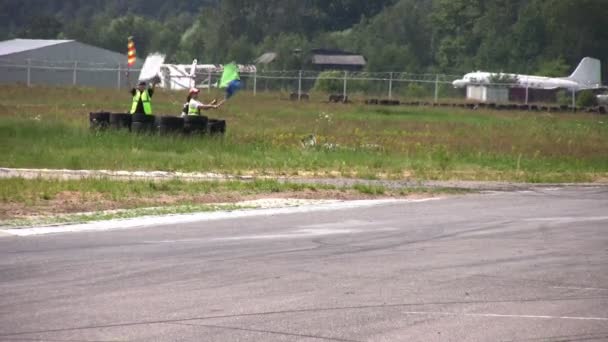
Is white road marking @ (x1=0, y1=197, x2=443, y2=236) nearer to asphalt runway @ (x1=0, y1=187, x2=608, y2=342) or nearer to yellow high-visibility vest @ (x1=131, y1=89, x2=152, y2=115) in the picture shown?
asphalt runway @ (x1=0, y1=187, x2=608, y2=342)

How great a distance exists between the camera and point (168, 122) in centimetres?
3123

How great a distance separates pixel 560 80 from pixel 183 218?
7282 centimetres

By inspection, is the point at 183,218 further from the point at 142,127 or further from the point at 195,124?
the point at 195,124

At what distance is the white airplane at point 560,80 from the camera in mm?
84562

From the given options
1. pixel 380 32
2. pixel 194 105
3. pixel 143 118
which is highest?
pixel 380 32

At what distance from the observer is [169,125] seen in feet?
102

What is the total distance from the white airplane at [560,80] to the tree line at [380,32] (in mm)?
7308

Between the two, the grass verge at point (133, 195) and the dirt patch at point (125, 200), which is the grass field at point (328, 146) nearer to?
the grass verge at point (133, 195)

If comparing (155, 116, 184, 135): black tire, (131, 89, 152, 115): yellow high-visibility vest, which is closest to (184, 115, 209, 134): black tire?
(155, 116, 184, 135): black tire

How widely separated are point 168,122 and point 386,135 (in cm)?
1100

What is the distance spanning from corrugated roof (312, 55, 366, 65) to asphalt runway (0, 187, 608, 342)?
309ft

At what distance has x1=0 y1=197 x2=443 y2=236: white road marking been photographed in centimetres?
1538

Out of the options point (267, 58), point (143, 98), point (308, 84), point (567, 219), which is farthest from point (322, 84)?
point (567, 219)

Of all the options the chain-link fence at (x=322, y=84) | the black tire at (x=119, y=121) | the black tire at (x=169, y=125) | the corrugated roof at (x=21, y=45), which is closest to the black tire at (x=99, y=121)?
the black tire at (x=119, y=121)
